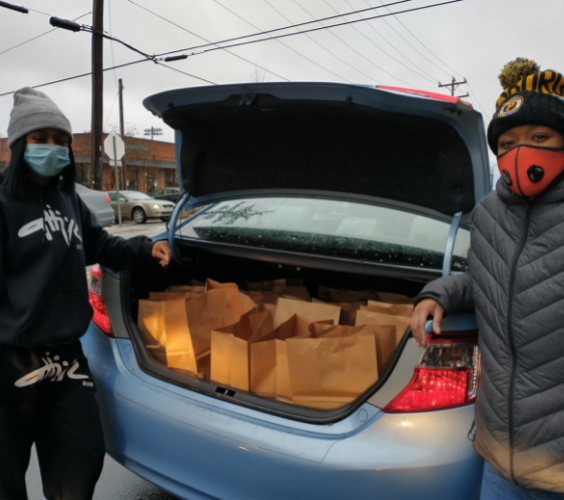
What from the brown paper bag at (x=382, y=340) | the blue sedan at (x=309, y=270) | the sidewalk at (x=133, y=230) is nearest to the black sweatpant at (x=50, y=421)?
the blue sedan at (x=309, y=270)

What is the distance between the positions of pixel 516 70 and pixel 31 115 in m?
1.60

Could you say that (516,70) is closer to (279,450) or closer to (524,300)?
(524,300)

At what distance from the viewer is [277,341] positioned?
1.77 m

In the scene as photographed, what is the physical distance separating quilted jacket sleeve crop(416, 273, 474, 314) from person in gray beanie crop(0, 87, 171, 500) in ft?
4.00

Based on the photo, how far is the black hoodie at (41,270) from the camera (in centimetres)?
153

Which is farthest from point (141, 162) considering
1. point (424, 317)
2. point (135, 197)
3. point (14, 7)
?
point (424, 317)

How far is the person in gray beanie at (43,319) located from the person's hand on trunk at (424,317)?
3.85 ft

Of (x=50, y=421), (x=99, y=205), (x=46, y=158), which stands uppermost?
(x=46, y=158)

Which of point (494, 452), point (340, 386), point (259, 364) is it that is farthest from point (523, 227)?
point (259, 364)

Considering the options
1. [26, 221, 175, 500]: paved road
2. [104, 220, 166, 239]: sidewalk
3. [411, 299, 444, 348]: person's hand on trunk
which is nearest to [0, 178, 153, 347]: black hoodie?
[26, 221, 175, 500]: paved road

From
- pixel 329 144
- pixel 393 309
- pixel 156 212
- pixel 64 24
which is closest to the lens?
pixel 393 309

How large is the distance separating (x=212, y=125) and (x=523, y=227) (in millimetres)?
1556

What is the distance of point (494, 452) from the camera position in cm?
116

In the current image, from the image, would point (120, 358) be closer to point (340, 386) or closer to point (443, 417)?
point (340, 386)
